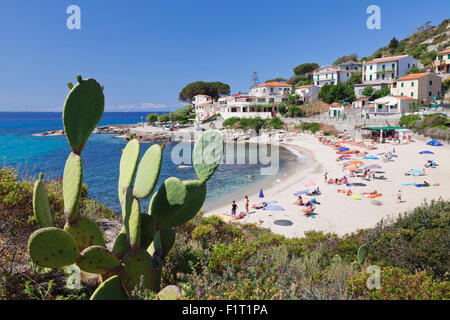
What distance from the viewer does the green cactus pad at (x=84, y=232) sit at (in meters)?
3.22

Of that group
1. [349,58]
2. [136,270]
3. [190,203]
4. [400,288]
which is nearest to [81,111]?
[190,203]

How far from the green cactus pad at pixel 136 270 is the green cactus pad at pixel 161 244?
23 centimetres

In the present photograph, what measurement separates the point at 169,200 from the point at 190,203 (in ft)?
1.26

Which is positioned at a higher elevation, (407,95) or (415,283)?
(407,95)

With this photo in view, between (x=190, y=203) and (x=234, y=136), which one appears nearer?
(x=190, y=203)

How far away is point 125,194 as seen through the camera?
3.51 metres

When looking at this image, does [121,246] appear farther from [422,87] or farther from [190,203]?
[422,87]

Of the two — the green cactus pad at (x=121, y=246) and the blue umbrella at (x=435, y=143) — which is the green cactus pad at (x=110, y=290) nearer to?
the green cactus pad at (x=121, y=246)

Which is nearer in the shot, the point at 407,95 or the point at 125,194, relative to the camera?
the point at 125,194

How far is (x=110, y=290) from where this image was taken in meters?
2.93

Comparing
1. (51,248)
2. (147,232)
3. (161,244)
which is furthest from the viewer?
(161,244)

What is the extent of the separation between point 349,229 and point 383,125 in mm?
32411
